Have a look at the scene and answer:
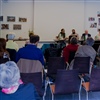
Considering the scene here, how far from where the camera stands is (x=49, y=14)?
447 inches

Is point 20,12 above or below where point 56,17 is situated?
above

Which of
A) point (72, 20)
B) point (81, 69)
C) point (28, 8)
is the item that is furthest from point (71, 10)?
point (81, 69)

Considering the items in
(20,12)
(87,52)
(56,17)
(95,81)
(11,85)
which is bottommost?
(95,81)

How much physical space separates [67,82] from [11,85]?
1603 millimetres

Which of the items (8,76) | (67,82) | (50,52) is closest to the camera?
(8,76)

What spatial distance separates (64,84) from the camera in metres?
3.21

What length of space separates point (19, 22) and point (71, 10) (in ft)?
9.92

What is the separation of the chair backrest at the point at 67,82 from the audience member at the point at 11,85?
4.33 ft

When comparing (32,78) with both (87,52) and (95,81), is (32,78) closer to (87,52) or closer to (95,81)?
(95,81)

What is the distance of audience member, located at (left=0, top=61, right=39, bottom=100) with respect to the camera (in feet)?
5.62

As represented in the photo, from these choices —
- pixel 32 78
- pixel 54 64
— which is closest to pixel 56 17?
pixel 54 64

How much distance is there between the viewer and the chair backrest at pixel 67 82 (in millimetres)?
3157

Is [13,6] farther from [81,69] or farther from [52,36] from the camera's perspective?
[81,69]

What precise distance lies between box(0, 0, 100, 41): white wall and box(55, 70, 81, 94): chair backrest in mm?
8322
